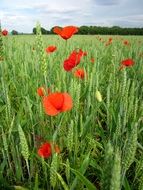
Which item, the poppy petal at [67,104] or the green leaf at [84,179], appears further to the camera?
the poppy petal at [67,104]

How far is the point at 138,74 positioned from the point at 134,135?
1868 millimetres

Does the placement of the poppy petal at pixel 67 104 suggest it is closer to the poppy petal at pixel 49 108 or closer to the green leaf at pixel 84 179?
the poppy petal at pixel 49 108

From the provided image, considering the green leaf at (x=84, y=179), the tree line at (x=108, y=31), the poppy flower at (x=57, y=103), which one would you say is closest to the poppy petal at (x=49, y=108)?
the poppy flower at (x=57, y=103)

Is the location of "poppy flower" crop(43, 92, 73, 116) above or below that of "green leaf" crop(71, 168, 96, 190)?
above

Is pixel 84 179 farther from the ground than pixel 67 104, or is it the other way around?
pixel 67 104

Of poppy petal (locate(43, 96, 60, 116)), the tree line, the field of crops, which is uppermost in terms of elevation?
poppy petal (locate(43, 96, 60, 116))

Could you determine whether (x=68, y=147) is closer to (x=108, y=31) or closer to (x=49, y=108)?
(x=49, y=108)

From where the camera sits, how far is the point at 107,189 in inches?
32.3

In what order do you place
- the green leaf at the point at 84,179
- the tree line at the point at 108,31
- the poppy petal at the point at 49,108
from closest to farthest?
the green leaf at the point at 84,179 < the poppy petal at the point at 49,108 < the tree line at the point at 108,31

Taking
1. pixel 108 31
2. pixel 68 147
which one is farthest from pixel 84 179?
pixel 108 31

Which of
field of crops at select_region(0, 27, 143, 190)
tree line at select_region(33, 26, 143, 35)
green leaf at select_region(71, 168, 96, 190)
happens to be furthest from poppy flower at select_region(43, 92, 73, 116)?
tree line at select_region(33, 26, 143, 35)

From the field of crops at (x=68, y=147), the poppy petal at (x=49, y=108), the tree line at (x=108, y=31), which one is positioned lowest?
the tree line at (x=108, y=31)

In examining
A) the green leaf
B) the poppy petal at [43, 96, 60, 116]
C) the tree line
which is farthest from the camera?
the tree line

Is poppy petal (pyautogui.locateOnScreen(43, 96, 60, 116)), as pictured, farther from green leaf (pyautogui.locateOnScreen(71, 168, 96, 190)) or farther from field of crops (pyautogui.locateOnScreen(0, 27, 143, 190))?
green leaf (pyautogui.locateOnScreen(71, 168, 96, 190))
